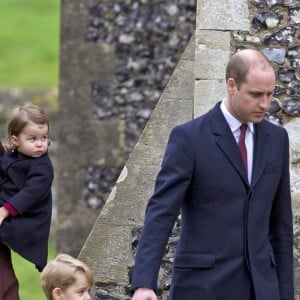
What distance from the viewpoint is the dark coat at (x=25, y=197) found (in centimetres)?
775

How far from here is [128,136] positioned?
1488 cm

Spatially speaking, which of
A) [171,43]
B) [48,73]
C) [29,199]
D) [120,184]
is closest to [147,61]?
[171,43]

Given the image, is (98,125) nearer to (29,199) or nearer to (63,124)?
(63,124)

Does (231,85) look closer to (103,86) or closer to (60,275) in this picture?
(60,275)

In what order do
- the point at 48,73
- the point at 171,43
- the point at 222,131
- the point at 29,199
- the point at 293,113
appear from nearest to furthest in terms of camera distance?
the point at 222,131 < the point at 29,199 < the point at 293,113 < the point at 171,43 < the point at 48,73

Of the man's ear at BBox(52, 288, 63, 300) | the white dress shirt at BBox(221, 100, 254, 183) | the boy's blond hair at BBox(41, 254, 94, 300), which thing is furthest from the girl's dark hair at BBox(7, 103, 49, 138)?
the white dress shirt at BBox(221, 100, 254, 183)

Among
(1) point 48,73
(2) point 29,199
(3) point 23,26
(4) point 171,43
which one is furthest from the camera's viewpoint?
(3) point 23,26

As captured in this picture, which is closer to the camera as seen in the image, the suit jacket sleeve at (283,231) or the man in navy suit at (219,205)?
the man in navy suit at (219,205)

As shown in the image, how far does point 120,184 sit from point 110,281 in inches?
19.9

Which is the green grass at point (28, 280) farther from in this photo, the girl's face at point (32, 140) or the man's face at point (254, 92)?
the man's face at point (254, 92)

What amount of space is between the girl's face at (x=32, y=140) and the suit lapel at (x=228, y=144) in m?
1.04

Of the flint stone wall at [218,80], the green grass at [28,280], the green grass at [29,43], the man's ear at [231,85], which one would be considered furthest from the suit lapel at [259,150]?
the green grass at [29,43]

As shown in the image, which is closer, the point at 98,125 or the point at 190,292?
the point at 190,292

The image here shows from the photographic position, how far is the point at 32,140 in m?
7.77
